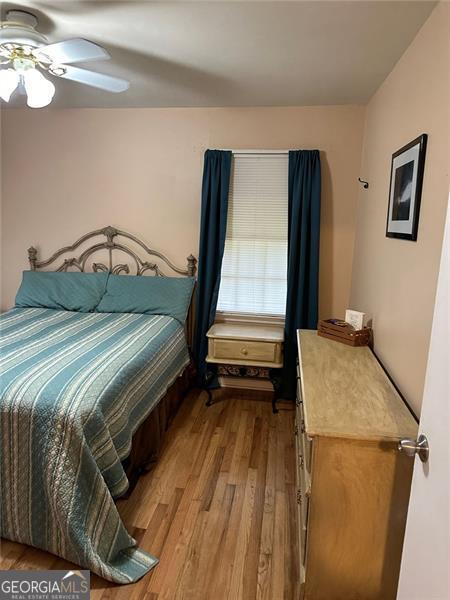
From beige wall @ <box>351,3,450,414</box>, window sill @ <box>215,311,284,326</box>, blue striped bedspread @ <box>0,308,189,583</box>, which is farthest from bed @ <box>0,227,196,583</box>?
beige wall @ <box>351,3,450,414</box>

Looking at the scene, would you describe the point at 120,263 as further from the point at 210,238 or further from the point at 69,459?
the point at 69,459

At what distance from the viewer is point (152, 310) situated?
3064mm

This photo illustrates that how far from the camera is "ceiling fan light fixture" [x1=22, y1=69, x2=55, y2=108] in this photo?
1878mm

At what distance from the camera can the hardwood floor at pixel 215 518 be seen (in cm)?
157

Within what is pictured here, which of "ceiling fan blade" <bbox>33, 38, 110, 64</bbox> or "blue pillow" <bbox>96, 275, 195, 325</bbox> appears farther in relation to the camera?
"blue pillow" <bbox>96, 275, 195, 325</bbox>

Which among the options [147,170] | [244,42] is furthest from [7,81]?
[147,170]

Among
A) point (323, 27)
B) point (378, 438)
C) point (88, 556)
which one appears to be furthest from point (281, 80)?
point (88, 556)

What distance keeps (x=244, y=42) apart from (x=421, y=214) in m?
1.28

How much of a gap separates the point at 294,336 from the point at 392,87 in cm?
186

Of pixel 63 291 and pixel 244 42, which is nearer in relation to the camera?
pixel 244 42

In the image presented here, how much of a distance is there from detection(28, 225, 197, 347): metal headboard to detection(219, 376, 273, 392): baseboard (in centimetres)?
47

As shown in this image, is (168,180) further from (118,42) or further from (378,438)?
(378,438)

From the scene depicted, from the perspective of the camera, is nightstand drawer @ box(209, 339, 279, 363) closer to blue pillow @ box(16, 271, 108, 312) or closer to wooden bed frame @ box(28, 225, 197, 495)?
wooden bed frame @ box(28, 225, 197, 495)

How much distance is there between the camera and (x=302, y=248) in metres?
3.02
